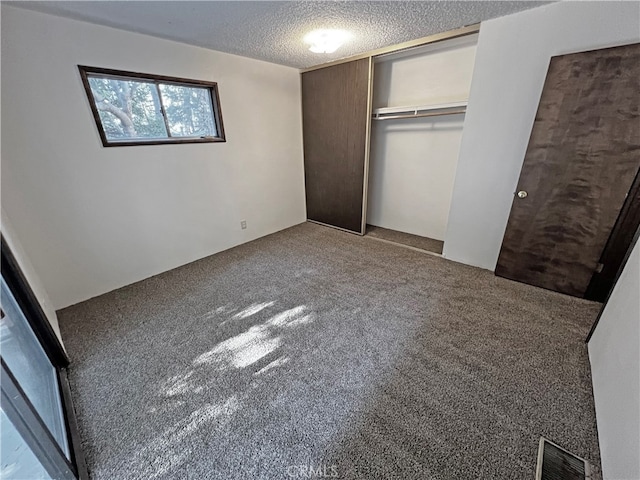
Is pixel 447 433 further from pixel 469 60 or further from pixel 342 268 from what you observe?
pixel 469 60

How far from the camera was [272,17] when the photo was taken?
2.06 meters

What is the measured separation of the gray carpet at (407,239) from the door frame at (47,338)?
3352 mm

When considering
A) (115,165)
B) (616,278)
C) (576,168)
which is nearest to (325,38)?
(115,165)

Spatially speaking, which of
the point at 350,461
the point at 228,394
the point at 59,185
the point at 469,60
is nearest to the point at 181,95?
the point at 59,185

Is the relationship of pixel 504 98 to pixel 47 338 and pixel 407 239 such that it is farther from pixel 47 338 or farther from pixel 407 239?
pixel 47 338

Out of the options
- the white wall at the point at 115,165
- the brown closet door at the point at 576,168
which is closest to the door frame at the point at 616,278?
the brown closet door at the point at 576,168

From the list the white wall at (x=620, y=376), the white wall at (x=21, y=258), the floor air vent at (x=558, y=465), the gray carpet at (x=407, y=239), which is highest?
the white wall at (x=21, y=258)

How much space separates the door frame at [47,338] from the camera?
1.23 m

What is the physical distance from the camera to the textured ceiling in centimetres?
185

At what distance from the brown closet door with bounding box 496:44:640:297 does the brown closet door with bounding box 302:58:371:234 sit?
1788 mm

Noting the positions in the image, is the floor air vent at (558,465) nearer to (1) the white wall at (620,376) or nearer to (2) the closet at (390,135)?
(1) the white wall at (620,376)

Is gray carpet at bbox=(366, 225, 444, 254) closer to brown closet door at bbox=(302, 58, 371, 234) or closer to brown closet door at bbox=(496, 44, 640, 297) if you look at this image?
brown closet door at bbox=(302, 58, 371, 234)

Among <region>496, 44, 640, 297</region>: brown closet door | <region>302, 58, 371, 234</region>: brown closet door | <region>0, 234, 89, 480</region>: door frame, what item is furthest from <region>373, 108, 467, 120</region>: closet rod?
<region>0, 234, 89, 480</region>: door frame

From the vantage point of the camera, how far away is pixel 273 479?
1.16m
